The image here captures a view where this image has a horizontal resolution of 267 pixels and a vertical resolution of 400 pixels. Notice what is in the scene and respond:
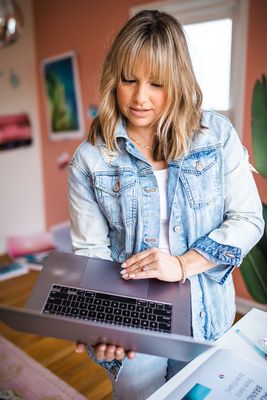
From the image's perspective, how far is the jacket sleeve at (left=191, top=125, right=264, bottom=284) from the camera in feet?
3.24

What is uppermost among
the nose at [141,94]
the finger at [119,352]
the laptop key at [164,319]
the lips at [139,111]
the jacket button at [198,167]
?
the nose at [141,94]

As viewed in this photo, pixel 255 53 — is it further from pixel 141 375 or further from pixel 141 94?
pixel 141 375

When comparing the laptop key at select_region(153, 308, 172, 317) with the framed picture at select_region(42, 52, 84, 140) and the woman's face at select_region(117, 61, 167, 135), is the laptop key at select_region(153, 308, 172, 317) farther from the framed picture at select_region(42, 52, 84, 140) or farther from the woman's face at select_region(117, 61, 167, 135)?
the framed picture at select_region(42, 52, 84, 140)

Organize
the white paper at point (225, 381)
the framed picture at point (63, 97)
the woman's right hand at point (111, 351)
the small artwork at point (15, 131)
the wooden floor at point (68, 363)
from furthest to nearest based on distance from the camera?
the small artwork at point (15, 131) < the framed picture at point (63, 97) < the wooden floor at point (68, 363) < the woman's right hand at point (111, 351) < the white paper at point (225, 381)

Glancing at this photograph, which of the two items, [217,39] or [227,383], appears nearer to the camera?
[227,383]

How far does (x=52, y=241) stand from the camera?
137 inches

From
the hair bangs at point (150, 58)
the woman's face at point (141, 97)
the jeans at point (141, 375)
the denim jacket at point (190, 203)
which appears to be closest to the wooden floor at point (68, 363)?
the jeans at point (141, 375)

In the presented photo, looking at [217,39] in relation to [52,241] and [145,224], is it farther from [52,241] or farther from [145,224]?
[52,241]

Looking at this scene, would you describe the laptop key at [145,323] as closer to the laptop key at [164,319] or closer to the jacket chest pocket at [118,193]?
the laptop key at [164,319]

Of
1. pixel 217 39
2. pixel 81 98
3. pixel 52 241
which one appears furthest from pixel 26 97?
pixel 217 39

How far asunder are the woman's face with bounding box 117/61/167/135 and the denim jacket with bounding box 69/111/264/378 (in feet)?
0.22

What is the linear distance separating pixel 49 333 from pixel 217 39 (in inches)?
77.0

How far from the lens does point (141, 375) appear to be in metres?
1.06

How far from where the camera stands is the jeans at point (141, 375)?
1.05 meters
